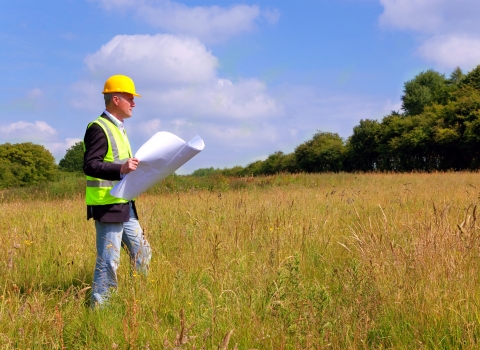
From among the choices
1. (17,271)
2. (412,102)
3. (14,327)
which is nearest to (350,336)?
A: (14,327)

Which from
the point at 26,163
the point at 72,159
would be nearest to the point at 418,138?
the point at 72,159

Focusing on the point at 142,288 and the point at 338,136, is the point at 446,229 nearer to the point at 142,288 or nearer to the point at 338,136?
the point at 142,288

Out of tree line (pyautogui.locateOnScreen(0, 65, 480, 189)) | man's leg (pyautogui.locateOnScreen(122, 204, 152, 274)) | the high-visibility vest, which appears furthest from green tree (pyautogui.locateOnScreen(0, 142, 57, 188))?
the high-visibility vest

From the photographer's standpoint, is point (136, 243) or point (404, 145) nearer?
point (136, 243)

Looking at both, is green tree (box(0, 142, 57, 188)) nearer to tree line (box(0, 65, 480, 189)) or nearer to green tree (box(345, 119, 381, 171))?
tree line (box(0, 65, 480, 189))

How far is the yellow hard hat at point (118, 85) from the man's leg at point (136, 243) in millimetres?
1022

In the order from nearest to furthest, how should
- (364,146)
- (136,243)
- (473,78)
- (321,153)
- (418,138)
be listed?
(136,243), (418,138), (473,78), (364,146), (321,153)

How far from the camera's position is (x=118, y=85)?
3.37 meters

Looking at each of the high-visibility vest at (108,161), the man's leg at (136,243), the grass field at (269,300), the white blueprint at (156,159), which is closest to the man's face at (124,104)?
the high-visibility vest at (108,161)

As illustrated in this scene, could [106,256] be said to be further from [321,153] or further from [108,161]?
[321,153]

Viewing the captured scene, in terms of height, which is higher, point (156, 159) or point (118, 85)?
point (118, 85)

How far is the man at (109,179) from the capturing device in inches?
126

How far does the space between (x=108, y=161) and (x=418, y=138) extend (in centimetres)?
3751

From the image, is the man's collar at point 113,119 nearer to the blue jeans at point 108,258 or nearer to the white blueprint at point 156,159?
the white blueprint at point 156,159
